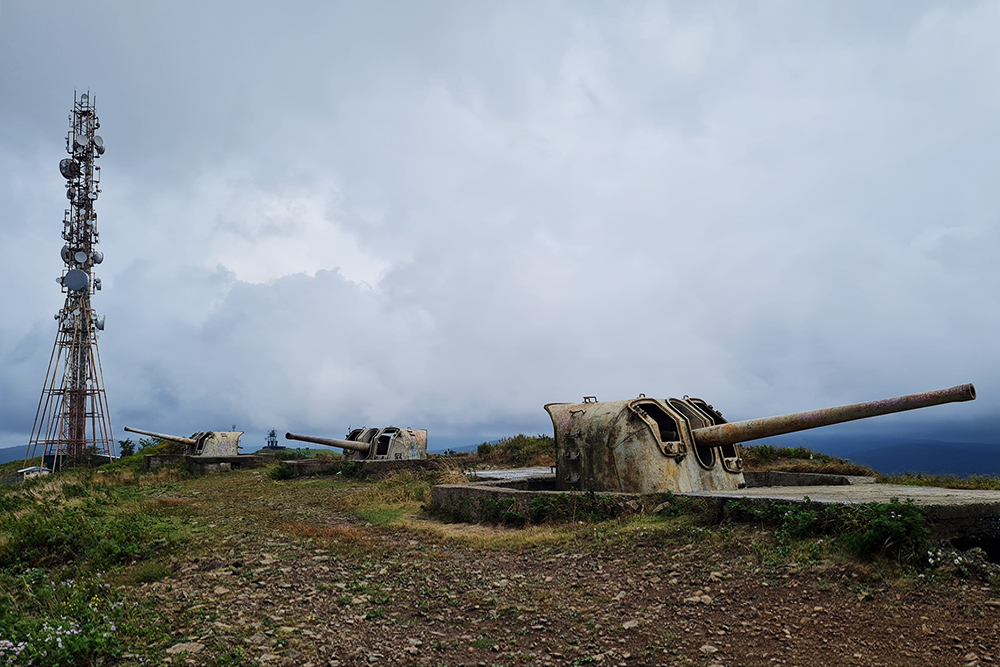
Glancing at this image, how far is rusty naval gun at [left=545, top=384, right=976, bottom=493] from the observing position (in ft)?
29.4

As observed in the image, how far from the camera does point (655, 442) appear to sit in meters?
9.12

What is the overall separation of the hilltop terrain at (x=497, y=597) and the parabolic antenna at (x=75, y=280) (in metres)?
27.1

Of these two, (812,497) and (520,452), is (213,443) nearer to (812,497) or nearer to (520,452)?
(520,452)

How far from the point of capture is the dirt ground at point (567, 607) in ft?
13.5

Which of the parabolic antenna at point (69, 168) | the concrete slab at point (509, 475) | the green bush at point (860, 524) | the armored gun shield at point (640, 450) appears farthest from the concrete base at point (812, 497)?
the parabolic antenna at point (69, 168)

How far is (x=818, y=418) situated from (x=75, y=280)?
34043mm

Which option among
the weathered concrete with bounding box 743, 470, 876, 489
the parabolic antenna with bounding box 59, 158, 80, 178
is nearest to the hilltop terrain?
the weathered concrete with bounding box 743, 470, 876, 489

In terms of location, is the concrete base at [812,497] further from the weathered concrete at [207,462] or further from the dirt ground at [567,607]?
the weathered concrete at [207,462]

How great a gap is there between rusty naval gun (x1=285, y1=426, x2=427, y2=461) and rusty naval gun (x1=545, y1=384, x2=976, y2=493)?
11.0 m

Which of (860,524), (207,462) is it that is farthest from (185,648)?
(207,462)

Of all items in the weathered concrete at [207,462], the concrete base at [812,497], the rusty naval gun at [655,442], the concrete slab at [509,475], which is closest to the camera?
the concrete base at [812,497]

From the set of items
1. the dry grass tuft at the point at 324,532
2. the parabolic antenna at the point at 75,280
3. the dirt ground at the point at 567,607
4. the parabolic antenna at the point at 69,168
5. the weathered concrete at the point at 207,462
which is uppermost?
the parabolic antenna at the point at 69,168

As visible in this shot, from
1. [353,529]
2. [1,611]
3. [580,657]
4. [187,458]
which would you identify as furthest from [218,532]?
[187,458]

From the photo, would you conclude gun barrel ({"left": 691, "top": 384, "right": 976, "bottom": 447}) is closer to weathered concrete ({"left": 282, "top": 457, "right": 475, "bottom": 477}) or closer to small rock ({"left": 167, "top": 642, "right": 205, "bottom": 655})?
small rock ({"left": 167, "top": 642, "right": 205, "bottom": 655})
